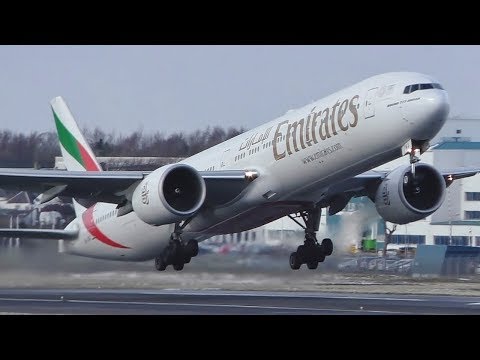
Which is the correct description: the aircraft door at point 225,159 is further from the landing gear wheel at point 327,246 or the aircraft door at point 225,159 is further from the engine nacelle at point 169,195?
the landing gear wheel at point 327,246

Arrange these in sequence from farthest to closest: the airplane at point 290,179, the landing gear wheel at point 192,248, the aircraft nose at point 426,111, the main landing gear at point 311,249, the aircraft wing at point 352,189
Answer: the main landing gear at point 311,249 < the aircraft wing at point 352,189 < the landing gear wheel at point 192,248 < the airplane at point 290,179 < the aircraft nose at point 426,111

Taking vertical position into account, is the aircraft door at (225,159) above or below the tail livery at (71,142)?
below

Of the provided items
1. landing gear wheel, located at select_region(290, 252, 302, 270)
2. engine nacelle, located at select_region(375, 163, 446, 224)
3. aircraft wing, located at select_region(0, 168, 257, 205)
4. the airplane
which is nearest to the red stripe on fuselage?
the airplane

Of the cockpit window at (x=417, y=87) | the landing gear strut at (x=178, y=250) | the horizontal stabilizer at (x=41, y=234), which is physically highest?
the cockpit window at (x=417, y=87)

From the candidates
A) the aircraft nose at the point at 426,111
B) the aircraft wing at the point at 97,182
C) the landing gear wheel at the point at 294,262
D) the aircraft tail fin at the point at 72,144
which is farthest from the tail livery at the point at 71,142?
the aircraft nose at the point at 426,111

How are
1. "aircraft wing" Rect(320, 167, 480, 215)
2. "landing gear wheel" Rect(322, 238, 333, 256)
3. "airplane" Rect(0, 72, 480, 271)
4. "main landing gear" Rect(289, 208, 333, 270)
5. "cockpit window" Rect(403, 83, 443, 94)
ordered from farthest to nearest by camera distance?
"landing gear wheel" Rect(322, 238, 333, 256), "main landing gear" Rect(289, 208, 333, 270), "aircraft wing" Rect(320, 167, 480, 215), "airplane" Rect(0, 72, 480, 271), "cockpit window" Rect(403, 83, 443, 94)

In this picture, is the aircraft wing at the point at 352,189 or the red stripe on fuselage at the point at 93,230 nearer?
the aircraft wing at the point at 352,189

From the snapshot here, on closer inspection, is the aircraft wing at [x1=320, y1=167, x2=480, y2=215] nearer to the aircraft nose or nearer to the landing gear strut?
the landing gear strut

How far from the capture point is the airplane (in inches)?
995

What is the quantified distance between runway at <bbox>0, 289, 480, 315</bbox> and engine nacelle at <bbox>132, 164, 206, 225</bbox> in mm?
2316

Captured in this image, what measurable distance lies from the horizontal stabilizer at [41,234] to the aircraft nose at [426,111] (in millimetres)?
13365

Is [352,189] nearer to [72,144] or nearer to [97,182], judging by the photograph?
[97,182]

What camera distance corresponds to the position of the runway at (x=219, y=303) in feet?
83.2

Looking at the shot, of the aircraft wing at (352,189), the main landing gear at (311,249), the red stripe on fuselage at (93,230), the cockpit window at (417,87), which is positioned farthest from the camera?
the red stripe on fuselage at (93,230)
